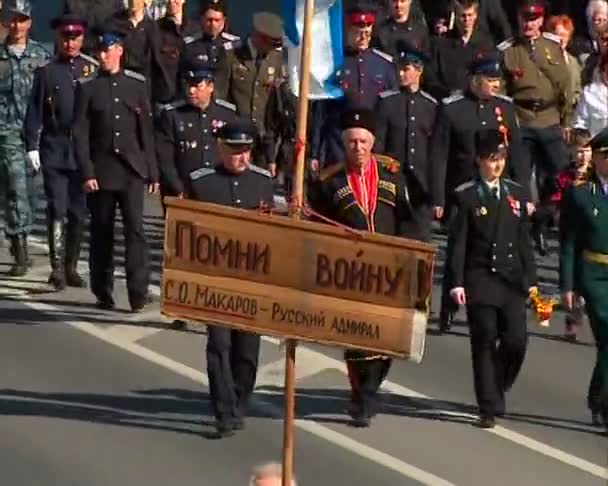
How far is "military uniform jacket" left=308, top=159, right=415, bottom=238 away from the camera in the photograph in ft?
36.5

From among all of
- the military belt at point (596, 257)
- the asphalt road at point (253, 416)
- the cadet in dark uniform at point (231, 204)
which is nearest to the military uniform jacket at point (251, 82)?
the asphalt road at point (253, 416)

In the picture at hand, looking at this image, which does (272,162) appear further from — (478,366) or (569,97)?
(478,366)

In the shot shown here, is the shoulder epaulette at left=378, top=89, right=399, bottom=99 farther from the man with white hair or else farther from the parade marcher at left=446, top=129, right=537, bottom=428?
the man with white hair

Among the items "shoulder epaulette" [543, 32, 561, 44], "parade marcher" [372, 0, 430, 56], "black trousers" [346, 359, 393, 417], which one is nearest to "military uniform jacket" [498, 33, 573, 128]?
"shoulder epaulette" [543, 32, 561, 44]

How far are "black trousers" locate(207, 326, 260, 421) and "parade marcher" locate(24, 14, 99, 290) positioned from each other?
11.2 ft

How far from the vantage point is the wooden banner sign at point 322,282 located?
765 cm

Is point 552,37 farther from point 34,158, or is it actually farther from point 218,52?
point 34,158

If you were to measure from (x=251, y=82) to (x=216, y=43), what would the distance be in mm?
531

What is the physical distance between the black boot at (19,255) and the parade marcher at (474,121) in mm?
3108

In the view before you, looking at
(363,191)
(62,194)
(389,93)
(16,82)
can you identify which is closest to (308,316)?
(363,191)

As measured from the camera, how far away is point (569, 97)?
15820 millimetres

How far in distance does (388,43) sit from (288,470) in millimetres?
8670

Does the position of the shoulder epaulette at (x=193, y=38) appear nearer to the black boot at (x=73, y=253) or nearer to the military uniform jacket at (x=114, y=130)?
the black boot at (x=73, y=253)

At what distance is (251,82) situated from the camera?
15.4m
